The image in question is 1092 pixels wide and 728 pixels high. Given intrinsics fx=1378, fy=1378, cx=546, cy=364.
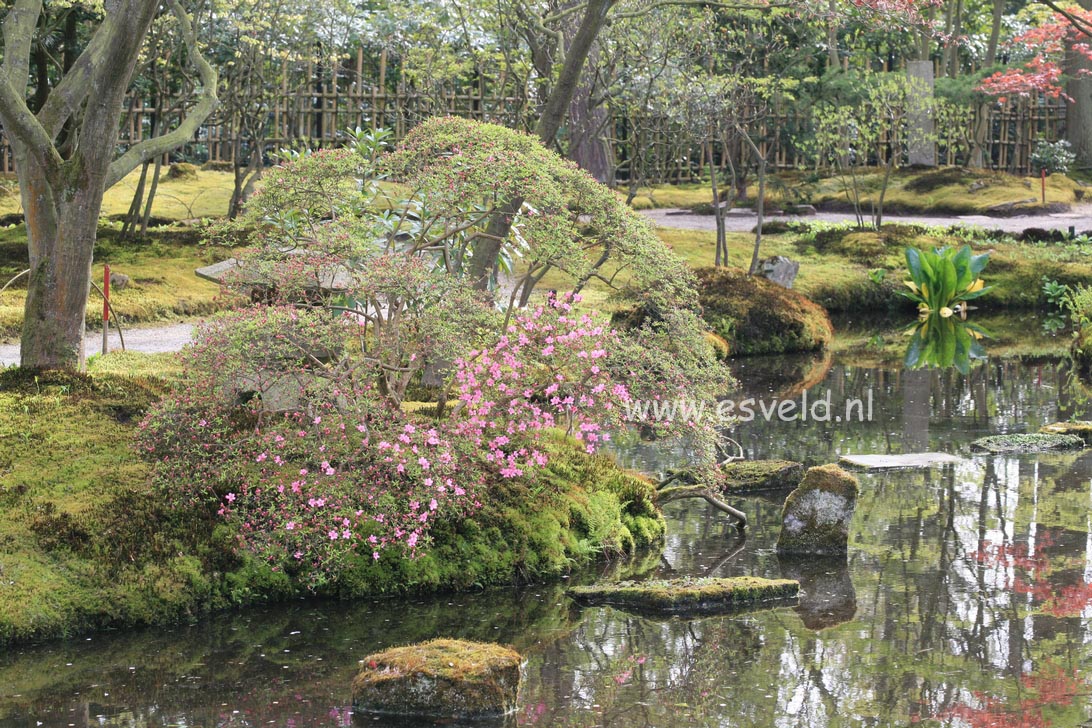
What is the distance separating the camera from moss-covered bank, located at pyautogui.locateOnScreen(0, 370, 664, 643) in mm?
7943

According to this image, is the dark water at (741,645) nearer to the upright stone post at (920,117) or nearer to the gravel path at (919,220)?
the gravel path at (919,220)

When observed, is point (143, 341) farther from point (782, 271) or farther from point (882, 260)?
point (882, 260)

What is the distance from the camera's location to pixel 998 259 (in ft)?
74.3

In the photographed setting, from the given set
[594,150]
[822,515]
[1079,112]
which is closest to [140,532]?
[822,515]

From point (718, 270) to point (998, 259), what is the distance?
6312 millimetres

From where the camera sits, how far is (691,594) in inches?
331

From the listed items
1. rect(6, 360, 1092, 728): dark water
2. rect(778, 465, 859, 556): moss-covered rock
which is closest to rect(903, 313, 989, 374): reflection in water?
rect(6, 360, 1092, 728): dark water

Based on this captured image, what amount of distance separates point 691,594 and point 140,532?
11.1 feet

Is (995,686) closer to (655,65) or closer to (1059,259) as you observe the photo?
(655,65)

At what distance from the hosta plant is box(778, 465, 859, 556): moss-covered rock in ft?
37.3

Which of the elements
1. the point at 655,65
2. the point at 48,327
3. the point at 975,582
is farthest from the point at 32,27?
the point at 655,65

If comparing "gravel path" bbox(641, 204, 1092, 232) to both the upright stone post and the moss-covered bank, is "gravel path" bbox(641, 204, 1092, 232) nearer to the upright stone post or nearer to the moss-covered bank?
the upright stone post

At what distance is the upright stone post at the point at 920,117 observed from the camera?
2588 centimetres

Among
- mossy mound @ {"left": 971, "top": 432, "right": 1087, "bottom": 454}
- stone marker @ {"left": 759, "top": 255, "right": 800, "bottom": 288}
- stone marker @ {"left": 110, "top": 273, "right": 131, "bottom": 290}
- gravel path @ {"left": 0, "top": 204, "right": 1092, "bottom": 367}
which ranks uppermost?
gravel path @ {"left": 0, "top": 204, "right": 1092, "bottom": 367}
